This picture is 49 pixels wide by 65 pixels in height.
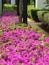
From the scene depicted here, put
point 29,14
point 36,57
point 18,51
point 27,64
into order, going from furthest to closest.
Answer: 1. point 29,14
2. point 18,51
3. point 36,57
4. point 27,64

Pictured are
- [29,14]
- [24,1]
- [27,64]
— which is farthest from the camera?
[29,14]

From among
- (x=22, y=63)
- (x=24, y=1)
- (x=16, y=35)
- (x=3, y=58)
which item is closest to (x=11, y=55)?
(x=3, y=58)

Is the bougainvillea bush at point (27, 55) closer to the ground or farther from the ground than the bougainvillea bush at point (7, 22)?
farther from the ground

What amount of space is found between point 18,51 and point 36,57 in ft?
2.24

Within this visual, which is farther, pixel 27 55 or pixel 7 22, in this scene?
pixel 7 22

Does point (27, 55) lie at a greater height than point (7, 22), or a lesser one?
greater

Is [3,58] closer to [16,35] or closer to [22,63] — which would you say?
[22,63]

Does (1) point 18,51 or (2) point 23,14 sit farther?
(2) point 23,14

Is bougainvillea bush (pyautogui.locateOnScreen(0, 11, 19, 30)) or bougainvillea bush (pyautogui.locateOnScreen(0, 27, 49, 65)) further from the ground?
bougainvillea bush (pyautogui.locateOnScreen(0, 27, 49, 65))

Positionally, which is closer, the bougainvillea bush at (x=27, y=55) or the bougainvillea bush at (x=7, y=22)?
the bougainvillea bush at (x=27, y=55)

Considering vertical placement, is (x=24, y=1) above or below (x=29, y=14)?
above

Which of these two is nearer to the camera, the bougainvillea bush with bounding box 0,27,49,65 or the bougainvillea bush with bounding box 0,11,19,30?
the bougainvillea bush with bounding box 0,27,49,65

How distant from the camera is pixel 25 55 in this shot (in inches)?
225

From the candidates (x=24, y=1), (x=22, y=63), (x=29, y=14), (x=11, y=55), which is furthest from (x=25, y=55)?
(x=29, y=14)
